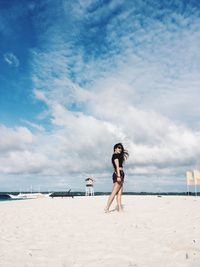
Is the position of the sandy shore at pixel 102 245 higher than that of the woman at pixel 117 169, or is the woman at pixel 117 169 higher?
the woman at pixel 117 169

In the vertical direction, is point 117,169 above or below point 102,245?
above

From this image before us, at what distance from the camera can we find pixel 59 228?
24.7ft

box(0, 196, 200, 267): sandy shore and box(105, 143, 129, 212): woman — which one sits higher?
box(105, 143, 129, 212): woman

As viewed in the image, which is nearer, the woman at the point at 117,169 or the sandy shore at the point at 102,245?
the sandy shore at the point at 102,245

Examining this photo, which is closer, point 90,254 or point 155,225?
point 90,254

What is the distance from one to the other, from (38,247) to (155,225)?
3425 mm

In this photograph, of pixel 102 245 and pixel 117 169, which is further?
pixel 117 169

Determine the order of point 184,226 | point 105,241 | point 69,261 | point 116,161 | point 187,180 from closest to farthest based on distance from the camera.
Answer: point 69,261 < point 105,241 < point 184,226 < point 116,161 < point 187,180

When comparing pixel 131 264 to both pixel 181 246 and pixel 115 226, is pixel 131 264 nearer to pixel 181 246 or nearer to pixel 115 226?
pixel 181 246

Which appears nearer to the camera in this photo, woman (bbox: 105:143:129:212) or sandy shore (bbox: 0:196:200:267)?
sandy shore (bbox: 0:196:200:267)

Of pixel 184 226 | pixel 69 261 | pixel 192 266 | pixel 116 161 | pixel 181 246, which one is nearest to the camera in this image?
pixel 192 266

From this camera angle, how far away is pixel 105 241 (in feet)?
19.0

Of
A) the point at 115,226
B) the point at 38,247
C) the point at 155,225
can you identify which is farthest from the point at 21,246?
the point at 155,225

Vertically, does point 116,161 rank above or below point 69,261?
above
